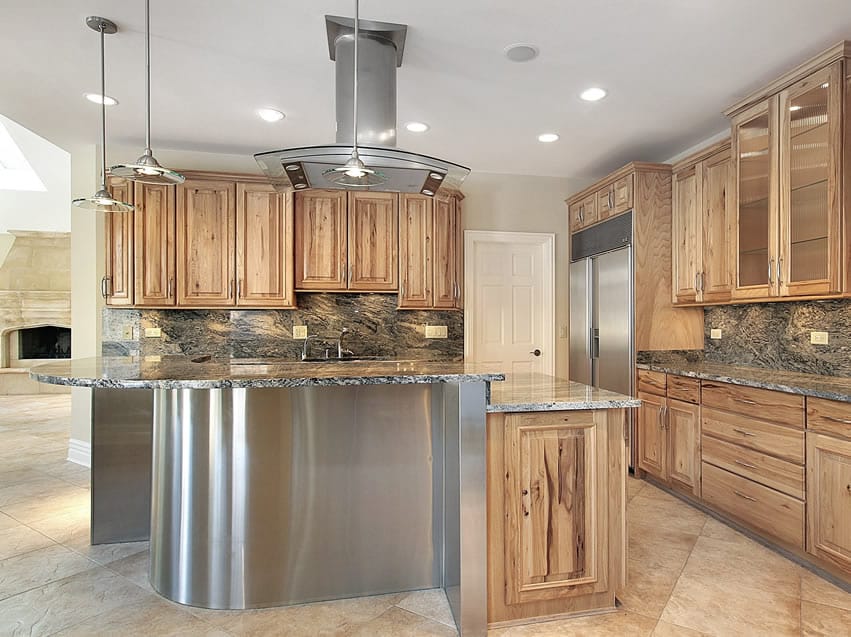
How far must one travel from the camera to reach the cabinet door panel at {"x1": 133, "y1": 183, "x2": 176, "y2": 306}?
3.88m

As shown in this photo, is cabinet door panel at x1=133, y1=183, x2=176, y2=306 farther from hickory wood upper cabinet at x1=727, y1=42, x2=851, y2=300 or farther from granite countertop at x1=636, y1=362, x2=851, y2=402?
hickory wood upper cabinet at x1=727, y1=42, x2=851, y2=300

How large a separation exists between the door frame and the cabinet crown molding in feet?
6.47

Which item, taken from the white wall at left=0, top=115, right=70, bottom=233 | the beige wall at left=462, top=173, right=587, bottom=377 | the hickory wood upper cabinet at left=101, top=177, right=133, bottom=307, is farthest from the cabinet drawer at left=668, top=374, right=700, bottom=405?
the white wall at left=0, top=115, right=70, bottom=233

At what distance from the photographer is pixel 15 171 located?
7.84m

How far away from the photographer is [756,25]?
2314mm

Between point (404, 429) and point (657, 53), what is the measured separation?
2.30m

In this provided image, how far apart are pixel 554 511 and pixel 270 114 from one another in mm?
3030

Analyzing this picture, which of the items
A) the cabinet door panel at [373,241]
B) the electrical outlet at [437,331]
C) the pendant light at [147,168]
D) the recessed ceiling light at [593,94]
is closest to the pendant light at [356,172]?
the pendant light at [147,168]

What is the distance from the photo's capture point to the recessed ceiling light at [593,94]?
9.80 feet

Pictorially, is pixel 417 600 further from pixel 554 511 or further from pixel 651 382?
pixel 651 382

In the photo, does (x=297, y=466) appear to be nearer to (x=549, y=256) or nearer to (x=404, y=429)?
(x=404, y=429)

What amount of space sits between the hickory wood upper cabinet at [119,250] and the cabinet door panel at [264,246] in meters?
0.81

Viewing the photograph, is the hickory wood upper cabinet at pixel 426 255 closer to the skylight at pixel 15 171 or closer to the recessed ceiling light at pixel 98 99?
Answer: the recessed ceiling light at pixel 98 99

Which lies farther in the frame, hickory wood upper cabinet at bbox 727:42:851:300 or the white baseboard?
the white baseboard
